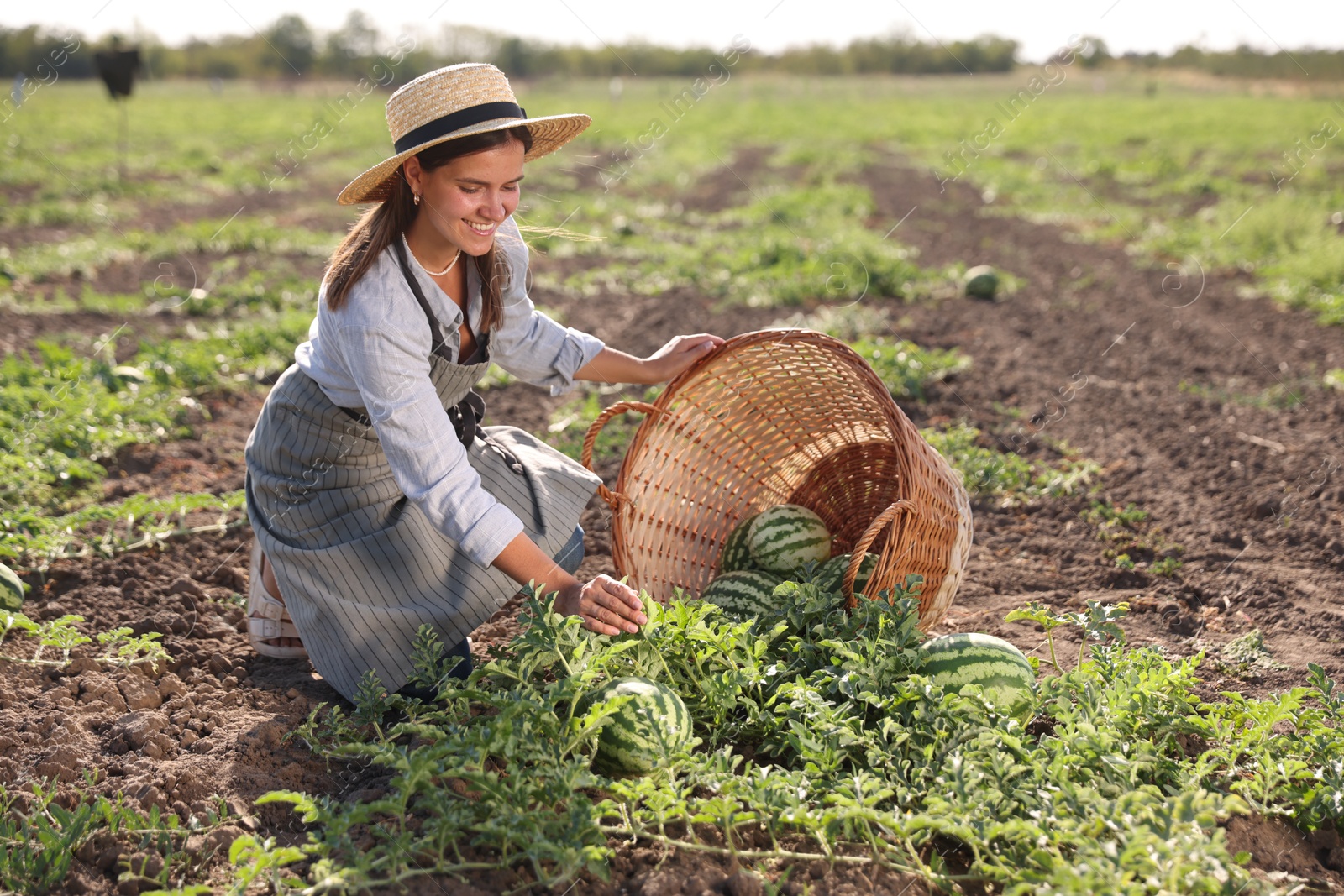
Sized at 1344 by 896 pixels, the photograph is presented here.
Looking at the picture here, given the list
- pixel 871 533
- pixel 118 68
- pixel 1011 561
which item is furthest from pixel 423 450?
pixel 118 68

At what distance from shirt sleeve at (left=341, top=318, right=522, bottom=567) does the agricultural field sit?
26 cm

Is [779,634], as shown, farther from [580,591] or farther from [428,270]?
[428,270]

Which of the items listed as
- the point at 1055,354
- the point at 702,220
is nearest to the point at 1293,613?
the point at 1055,354

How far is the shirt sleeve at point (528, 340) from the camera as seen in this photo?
3094mm

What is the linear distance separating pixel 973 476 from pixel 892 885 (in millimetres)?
2613

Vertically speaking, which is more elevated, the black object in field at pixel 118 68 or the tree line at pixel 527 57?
the tree line at pixel 527 57

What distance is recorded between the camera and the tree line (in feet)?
154

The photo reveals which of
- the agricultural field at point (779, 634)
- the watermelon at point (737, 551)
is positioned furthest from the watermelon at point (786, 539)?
the agricultural field at point (779, 634)

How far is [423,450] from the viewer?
251 centimetres

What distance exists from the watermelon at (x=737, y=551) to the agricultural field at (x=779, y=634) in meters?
0.44

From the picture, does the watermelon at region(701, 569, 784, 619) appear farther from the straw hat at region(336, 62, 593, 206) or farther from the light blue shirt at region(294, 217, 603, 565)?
the straw hat at region(336, 62, 593, 206)

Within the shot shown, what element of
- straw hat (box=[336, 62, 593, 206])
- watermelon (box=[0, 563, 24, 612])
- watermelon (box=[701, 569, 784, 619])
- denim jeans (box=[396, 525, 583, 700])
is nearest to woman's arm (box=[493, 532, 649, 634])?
denim jeans (box=[396, 525, 583, 700])

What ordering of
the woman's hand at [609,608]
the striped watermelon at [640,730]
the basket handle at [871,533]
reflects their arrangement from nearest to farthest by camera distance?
the striped watermelon at [640,730], the woman's hand at [609,608], the basket handle at [871,533]

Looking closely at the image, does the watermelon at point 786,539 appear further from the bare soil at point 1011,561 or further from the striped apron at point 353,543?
the striped apron at point 353,543
